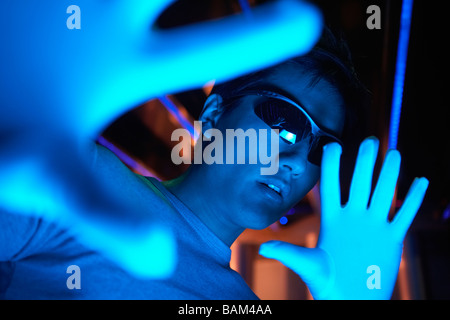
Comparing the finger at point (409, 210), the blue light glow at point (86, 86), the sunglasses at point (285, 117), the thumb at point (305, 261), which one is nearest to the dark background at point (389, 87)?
the sunglasses at point (285, 117)

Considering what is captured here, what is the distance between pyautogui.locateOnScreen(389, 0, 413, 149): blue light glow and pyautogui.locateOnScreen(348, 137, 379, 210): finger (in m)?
0.72

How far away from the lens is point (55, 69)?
75 centimetres

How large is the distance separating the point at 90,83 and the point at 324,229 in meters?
0.83

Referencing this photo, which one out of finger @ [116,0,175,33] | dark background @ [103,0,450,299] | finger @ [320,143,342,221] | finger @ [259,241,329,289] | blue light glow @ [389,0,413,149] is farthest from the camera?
dark background @ [103,0,450,299]

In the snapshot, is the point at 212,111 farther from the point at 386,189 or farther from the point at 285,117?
the point at 386,189

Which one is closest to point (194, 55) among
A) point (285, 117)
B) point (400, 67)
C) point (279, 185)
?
point (285, 117)

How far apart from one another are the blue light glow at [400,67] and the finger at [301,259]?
1.17 m

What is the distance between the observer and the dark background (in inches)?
65.2

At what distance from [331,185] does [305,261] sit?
1.00 feet

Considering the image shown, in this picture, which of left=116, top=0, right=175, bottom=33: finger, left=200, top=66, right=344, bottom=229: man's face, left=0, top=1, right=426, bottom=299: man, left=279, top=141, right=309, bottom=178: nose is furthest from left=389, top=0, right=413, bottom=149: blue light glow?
left=116, top=0, right=175, bottom=33: finger

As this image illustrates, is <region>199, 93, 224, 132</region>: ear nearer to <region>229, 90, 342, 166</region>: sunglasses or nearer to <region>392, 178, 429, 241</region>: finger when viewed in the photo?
<region>229, 90, 342, 166</region>: sunglasses

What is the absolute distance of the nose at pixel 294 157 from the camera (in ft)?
3.83

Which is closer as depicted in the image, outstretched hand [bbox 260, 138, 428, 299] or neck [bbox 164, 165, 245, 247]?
outstretched hand [bbox 260, 138, 428, 299]

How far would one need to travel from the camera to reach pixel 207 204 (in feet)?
3.79
